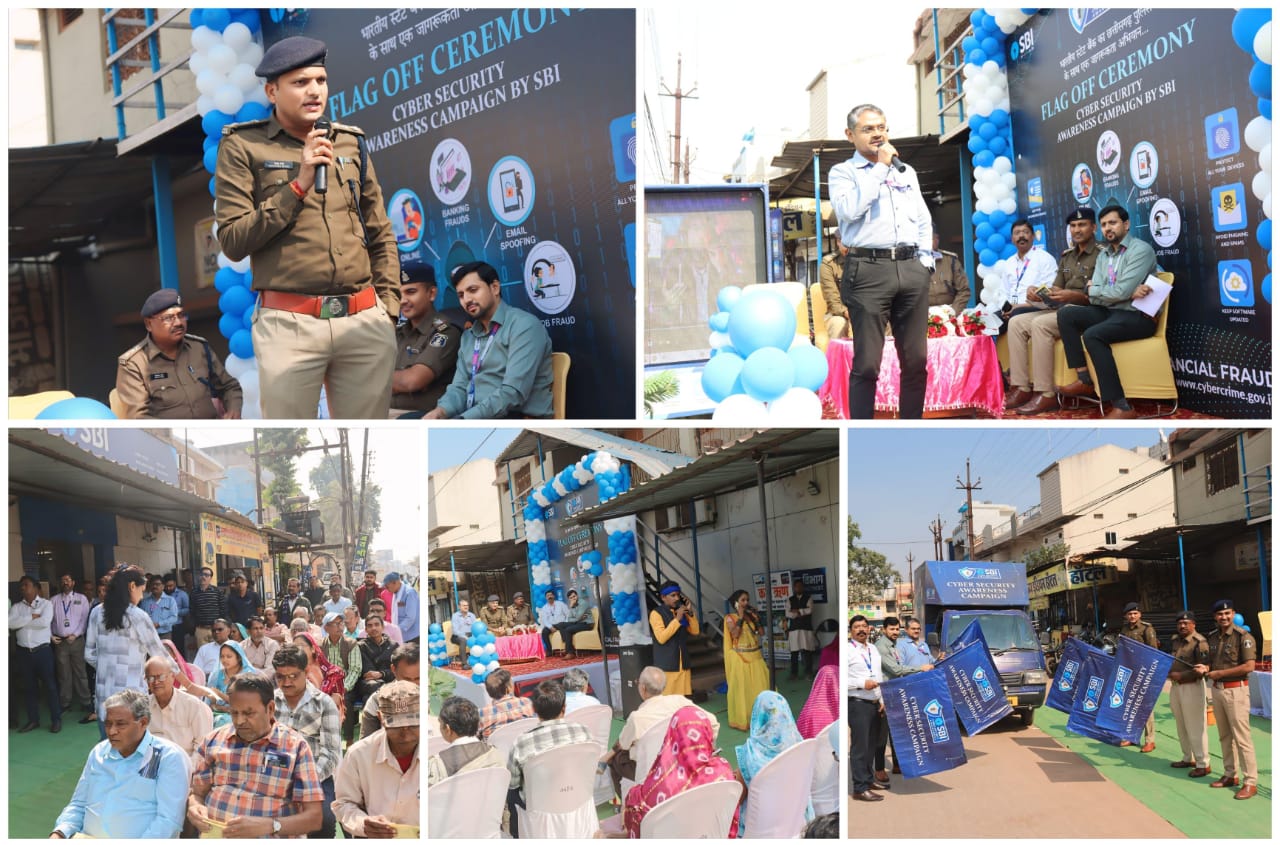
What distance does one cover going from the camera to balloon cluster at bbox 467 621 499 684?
12.0 feet

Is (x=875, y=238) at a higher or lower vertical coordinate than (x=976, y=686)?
higher

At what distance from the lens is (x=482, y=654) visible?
3.67 m

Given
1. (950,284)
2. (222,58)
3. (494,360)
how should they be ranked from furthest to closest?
(950,284) → (222,58) → (494,360)

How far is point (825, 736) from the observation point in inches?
144

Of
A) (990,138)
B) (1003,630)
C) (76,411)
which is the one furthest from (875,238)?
(990,138)

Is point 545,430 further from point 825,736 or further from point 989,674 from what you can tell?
point 989,674

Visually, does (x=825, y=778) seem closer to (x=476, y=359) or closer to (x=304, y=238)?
(x=304, y=238)

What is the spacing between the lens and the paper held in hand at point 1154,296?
5.86m

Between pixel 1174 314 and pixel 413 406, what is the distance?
4006 mm

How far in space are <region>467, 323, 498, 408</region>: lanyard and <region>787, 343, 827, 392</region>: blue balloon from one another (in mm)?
1515

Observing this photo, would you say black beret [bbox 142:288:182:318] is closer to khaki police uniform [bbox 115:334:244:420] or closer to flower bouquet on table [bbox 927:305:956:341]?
khaki police uniform [bbox 115:334:244:420]

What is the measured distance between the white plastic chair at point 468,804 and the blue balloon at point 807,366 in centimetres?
179

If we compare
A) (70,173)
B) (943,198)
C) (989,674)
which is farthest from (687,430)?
(943,198)

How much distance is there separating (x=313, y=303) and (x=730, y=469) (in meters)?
1.46
